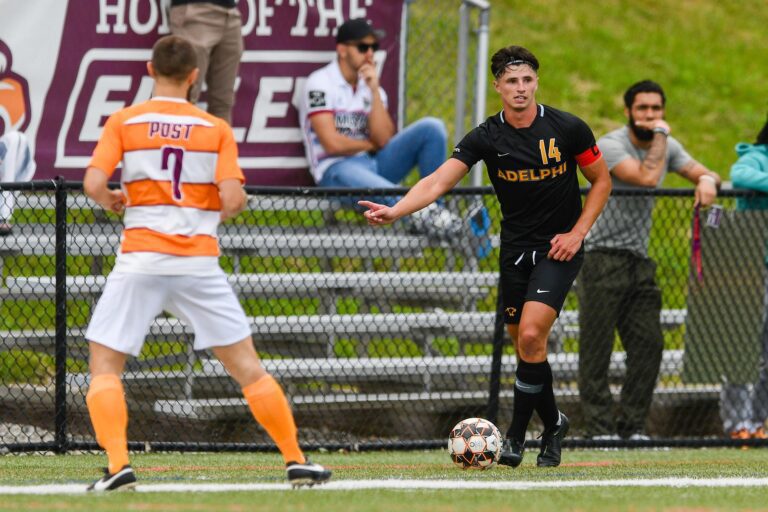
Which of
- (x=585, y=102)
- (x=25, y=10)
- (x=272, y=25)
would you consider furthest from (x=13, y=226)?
(x=585, y=102)

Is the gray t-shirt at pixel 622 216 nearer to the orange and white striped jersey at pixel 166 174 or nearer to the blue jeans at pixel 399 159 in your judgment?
the blue jeans at pixel 399 159

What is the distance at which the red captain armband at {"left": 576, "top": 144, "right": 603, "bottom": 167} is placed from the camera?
7.90 meters

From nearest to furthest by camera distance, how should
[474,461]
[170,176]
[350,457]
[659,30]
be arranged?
[170,176] → [474,461] → [350,457] → [659,30]

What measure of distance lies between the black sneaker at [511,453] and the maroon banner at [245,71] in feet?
11.7

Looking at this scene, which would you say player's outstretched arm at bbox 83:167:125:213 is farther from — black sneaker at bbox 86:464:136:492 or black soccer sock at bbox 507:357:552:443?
black soccer sock at bbox 507:357:552:443

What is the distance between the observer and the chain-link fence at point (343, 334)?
951cm

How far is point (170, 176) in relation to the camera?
6.42 meters

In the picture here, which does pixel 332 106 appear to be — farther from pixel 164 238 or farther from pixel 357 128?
pixel 164 238

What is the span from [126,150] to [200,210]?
40 centimetres

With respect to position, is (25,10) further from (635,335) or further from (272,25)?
(635,335)

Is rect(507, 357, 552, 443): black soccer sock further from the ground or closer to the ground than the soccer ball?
further from the ground

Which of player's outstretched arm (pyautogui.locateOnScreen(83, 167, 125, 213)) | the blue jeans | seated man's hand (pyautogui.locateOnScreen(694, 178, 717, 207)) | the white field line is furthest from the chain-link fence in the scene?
player's outstretched arm (pyautogui.locateOnScreen(83, 167, 125, 213))

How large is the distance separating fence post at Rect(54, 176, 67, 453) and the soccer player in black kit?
2.33 meters

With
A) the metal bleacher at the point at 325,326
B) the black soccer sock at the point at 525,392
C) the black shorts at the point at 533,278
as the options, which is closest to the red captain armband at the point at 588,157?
the black shorts at the point at 533,278
